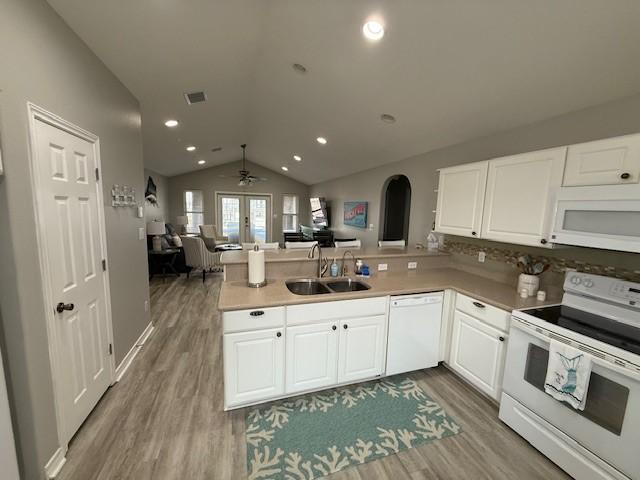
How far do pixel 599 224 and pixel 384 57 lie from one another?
1.96 meters


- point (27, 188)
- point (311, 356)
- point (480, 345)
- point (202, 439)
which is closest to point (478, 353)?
point (480, 345)

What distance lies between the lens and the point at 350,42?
2.25 metres

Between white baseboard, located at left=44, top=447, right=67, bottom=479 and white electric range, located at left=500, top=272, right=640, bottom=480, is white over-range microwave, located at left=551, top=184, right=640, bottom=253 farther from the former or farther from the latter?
white baseboard, located at left=44, top=447, right=67, bottom=479

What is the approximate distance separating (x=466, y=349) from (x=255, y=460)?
1861 mm

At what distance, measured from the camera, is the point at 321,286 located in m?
2.55

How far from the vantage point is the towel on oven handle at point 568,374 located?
150 cm

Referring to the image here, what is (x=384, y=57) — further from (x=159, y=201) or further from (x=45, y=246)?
(x=159, y=201)

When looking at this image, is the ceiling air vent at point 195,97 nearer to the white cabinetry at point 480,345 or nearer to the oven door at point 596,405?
the white cabinetry at point 480,345

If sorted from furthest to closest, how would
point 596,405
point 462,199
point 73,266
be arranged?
point 462,199
point 73,266
point 596,405

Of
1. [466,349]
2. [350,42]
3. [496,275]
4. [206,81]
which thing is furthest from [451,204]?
[206,81]

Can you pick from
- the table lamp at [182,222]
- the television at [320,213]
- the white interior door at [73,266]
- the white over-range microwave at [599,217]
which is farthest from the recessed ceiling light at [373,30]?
the table lamp at [182,222]

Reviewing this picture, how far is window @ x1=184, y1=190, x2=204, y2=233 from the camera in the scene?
8781mm

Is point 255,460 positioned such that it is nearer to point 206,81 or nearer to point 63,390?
point 63,390

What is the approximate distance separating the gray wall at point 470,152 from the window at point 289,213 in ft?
10.9
